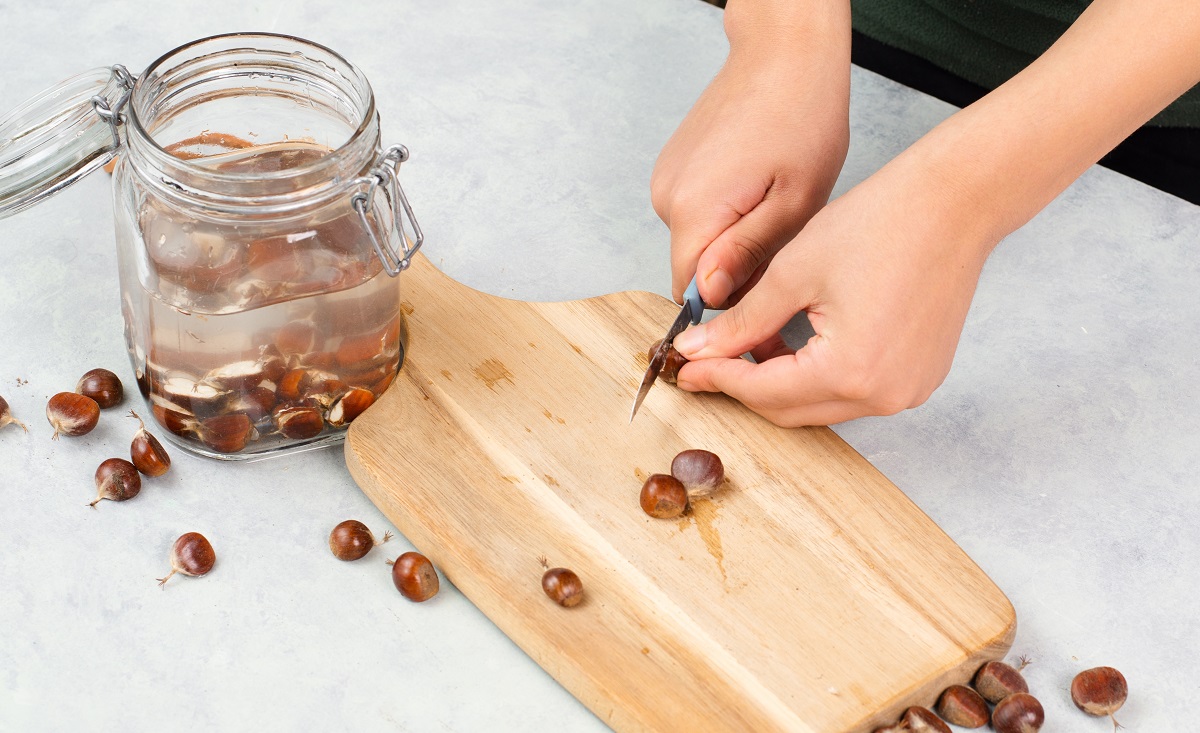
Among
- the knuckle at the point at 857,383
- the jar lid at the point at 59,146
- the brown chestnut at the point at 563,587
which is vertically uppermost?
the jar lid at the point at 59,146

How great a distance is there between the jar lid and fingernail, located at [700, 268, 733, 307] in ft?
2.10

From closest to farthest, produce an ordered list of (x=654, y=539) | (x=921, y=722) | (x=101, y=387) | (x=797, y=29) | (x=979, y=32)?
1. (x=921, y=722)
2. (x=654, y=539)
3. (x=101, y=387)
4. (x=797, y=29)
5. (x=979, y=32)

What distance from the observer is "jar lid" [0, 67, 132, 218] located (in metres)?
1.08

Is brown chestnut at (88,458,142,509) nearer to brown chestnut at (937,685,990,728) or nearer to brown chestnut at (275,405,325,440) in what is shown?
brown chestnut at (275,405,325,440)

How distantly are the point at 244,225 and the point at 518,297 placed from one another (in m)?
0.48

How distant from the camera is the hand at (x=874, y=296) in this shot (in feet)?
3.57

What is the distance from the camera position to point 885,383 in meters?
1.11

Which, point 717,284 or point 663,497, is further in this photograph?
point 717,284

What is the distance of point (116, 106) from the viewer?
1.08 m

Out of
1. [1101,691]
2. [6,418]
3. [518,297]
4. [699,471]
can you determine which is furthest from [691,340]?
[6,418]

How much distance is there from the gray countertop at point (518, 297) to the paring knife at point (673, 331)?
0.66 feet

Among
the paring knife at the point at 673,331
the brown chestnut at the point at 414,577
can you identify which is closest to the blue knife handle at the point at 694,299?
the paring knife at the point at 673,331

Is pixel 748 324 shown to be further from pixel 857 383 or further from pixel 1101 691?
pixel 1101 691

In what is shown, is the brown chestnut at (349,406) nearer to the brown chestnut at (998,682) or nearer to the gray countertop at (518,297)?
the gray countertop at (518,297)
